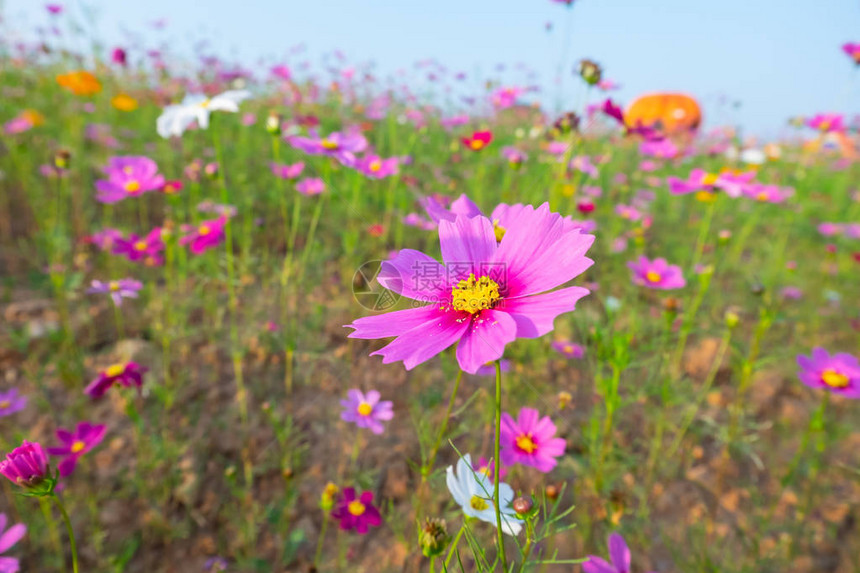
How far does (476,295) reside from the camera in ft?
1.67

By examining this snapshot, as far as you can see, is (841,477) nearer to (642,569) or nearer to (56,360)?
(642,569)

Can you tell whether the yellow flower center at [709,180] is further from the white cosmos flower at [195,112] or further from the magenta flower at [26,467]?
the magenta flower at [26,467]

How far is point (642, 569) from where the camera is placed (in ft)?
3.59

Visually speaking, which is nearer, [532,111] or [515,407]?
[515,407]

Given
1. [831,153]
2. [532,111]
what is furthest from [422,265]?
[831,153]

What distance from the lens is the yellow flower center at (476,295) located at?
0.50m

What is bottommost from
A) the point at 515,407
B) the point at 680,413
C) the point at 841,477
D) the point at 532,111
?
the point at 841,477

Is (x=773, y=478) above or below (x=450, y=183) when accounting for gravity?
below

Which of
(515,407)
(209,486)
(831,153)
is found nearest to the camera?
(209,486)

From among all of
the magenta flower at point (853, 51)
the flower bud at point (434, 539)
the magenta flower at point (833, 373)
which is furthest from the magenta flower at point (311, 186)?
the magenta flower at point (853, 51)

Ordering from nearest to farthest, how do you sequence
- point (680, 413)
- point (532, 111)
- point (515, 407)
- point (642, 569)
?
point (642, 569)
point (515, 407)
point (680, 413)
point (532, 111)

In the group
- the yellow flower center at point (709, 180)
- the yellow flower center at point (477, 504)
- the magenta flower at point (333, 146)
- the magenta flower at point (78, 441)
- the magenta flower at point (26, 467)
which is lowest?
the magenta flower at point (78, 441)

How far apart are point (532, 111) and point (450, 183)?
868mm

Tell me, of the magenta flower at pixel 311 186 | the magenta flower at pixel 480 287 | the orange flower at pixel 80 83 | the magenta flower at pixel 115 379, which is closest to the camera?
the magenta flower at pixel 480 287
